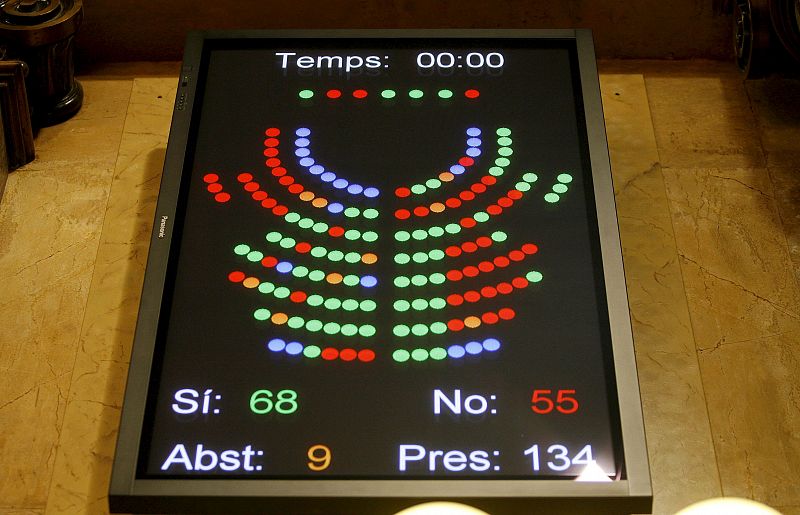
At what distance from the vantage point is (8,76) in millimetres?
2625

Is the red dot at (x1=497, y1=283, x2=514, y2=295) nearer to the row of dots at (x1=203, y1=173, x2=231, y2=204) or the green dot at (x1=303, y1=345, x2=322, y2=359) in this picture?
the green dot at (x1=303, y1=345, x2=322, y2=359)

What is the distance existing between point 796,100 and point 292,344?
1.57 m

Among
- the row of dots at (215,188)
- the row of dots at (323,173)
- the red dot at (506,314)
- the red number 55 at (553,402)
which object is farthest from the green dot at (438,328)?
the row of dots at (215,188)

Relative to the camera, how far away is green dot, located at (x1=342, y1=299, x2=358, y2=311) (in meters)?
2.11

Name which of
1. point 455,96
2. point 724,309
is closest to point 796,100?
point 724,309

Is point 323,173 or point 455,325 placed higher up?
point 323,173

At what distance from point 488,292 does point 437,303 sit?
98mm

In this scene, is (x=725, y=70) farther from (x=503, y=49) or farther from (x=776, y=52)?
(x=503, y=49)

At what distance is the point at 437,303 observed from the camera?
2.12 m

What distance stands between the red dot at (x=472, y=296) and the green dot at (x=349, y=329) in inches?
8.4

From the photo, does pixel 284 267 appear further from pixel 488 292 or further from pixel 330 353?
pixel 488 292

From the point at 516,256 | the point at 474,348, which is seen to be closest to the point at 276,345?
the point at 474,348

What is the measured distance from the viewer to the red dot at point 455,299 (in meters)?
2.12

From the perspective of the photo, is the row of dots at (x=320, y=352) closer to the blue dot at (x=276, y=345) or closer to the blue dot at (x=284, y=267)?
the blue dot at (x=276, y=345)
